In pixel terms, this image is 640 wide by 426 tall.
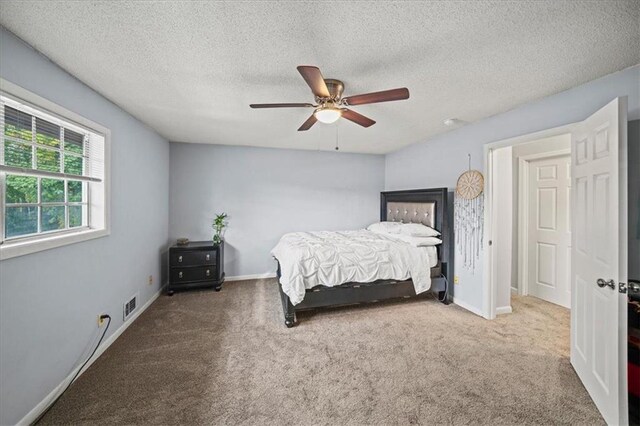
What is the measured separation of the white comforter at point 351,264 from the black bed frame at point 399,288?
0.43 ft

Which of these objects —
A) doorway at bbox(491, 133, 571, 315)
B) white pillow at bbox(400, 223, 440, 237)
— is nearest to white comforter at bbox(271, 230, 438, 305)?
white pillow at bbox(400, 223, 440, 237)

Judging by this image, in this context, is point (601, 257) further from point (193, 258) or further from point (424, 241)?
point (193, 258)

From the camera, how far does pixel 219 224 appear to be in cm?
419

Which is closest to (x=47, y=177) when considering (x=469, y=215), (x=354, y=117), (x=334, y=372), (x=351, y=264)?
(x=354, y=117)

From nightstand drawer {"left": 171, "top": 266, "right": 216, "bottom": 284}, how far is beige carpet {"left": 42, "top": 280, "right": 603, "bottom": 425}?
27.6 inches

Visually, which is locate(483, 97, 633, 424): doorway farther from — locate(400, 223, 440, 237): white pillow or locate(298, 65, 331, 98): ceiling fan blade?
locate(298, 65, 331, 98): ceiling fan blade

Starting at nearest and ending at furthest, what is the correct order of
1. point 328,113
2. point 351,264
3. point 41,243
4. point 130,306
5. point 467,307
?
point 41,243
point 328,113
point 130,306
point 351,264
point 467,307

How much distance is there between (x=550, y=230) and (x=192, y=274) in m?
5.40

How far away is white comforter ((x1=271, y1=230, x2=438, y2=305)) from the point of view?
2.75 metres

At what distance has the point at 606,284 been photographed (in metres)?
1.50

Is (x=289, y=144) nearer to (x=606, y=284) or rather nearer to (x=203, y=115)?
(x=203, y=115)

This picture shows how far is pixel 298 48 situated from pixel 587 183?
90.9 inches

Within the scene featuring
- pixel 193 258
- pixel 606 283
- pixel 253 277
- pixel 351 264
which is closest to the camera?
pixel 606 283

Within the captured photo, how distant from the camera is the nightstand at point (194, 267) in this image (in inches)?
143
